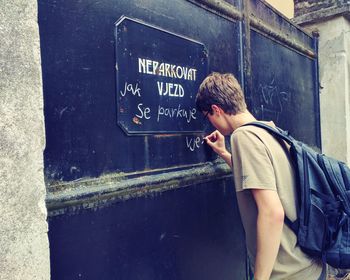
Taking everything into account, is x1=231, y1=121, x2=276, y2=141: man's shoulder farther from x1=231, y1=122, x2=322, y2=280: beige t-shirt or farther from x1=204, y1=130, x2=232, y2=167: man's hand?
x1=204, y1=130, x2=232, y2=167: man's hand

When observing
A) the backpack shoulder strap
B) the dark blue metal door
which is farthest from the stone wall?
the backpack shoulder strap

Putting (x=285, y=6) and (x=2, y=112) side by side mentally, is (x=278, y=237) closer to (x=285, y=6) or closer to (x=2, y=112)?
(x=2, y=112)

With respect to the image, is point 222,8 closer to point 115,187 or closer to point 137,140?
point 137,140

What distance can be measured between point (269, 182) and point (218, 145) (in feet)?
2.92

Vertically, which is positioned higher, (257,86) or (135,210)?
(257,86)

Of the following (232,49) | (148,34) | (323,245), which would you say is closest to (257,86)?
(232,49)

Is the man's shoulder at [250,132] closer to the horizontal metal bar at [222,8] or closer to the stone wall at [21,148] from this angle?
the stone wall at [21,148]

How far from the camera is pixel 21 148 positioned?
4.12 ft

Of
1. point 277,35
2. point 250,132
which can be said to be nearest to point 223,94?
point 250,132

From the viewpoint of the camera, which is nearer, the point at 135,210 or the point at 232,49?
the point at 135,210

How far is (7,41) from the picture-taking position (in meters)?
1.22

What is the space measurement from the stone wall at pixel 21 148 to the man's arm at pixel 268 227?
0.89 m

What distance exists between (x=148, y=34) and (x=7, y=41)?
0.96 meters

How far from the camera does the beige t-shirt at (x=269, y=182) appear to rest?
1743 millimetres
